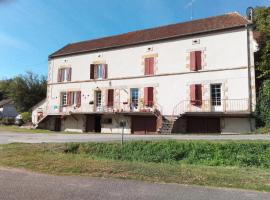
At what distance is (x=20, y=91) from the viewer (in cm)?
4134

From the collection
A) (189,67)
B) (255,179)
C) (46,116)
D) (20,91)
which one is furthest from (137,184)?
Result: (20,91)

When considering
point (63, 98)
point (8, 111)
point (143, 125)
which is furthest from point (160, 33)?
point (8, 111)

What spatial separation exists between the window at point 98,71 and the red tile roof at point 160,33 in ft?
5.41

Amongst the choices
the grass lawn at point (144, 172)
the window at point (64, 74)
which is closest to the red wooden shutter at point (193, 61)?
the window at point (64, 74)

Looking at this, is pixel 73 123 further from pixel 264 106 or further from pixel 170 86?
pixel 264 106

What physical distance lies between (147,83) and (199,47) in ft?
17.0

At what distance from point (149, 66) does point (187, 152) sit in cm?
1398

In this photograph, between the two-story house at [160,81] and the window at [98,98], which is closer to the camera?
the two-story house at [160,81]

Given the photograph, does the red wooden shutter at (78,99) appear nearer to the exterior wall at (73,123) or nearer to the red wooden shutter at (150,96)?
the exterior wall at (73,123)

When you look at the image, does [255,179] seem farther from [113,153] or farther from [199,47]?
[199,47]

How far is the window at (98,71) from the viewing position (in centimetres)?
2727

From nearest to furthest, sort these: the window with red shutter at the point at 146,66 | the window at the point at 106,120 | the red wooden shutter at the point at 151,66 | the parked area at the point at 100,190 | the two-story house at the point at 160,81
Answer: the parked area at the point at 100,190
the two-story house at the point at 160,81
the red wooden shutter at the point at 151,66
the window with red shutter at the point at 146,66
the window at the point at 106,120

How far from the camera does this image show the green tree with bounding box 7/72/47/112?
41.4 metres

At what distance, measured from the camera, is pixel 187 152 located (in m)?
11.8
